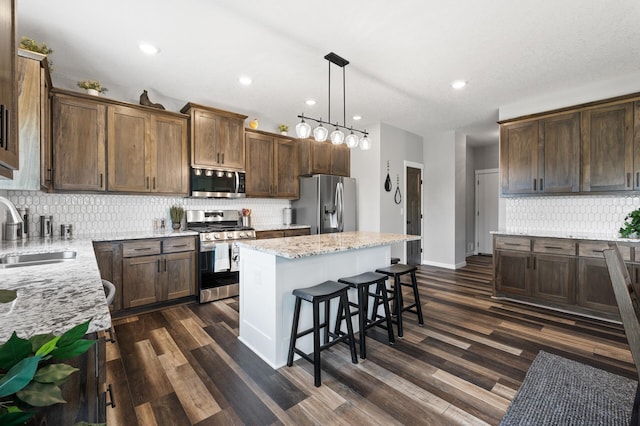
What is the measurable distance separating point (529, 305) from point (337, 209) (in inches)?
115

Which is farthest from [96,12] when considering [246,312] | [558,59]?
[558,59]

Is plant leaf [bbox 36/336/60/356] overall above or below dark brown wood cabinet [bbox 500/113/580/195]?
below

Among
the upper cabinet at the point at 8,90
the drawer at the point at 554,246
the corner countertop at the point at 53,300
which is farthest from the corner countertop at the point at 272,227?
the upper cabinet at the point at 8,90

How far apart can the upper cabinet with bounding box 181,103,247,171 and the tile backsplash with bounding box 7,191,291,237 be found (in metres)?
0.63

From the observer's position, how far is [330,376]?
2.20 metres

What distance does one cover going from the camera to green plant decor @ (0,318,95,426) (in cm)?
43

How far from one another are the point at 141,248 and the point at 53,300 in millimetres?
2531

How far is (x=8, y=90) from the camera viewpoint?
109cm

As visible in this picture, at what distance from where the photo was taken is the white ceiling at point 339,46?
2.28m

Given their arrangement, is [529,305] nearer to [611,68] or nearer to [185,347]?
[611,68]

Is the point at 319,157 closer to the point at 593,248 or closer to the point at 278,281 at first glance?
the point at 278,281

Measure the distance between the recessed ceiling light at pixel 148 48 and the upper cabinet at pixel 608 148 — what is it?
4.76 m

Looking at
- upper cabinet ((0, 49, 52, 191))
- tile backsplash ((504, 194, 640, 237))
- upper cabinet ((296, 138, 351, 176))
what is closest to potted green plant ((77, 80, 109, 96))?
upper cabinet ((0, 49, 52, 191))

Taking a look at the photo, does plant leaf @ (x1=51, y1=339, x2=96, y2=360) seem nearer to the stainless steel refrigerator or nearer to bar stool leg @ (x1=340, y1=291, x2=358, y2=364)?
bar stool leg @ (x1=340, y1=291, x2=358, y2=364)
